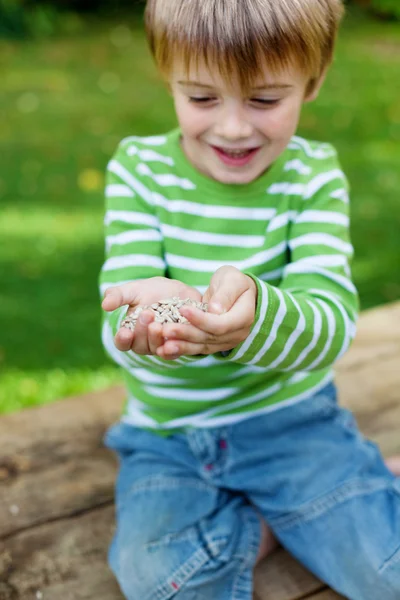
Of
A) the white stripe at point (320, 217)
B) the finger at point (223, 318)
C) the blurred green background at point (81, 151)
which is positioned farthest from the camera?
the blurred green background at point (81, 151)

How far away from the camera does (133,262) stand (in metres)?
1.63

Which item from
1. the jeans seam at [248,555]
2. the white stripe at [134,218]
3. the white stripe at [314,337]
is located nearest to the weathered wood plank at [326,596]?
the jeans seam at [248,555]

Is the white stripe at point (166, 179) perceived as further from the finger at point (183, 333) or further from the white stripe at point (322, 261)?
the finger at point (183, 333)

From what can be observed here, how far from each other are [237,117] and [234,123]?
0.5 inches

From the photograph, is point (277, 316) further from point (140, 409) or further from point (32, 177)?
point (32, 177)

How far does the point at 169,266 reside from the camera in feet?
5.48

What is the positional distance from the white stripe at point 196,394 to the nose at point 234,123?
1.66 ft

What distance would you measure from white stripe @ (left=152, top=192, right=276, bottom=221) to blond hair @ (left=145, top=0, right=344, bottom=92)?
0.29 metres

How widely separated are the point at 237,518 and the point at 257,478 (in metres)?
0.09

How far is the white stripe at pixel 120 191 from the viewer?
1684 mm

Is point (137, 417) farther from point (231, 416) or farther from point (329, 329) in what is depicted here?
point (329, 329)

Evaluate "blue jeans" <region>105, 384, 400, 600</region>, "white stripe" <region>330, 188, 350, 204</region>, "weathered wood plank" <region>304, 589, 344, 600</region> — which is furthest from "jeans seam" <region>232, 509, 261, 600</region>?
"white stripe" <region>330, 188, 350, 204</region>

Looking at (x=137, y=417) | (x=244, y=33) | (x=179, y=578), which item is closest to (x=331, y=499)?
(x=179, y=578)

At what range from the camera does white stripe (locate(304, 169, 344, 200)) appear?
164cm
